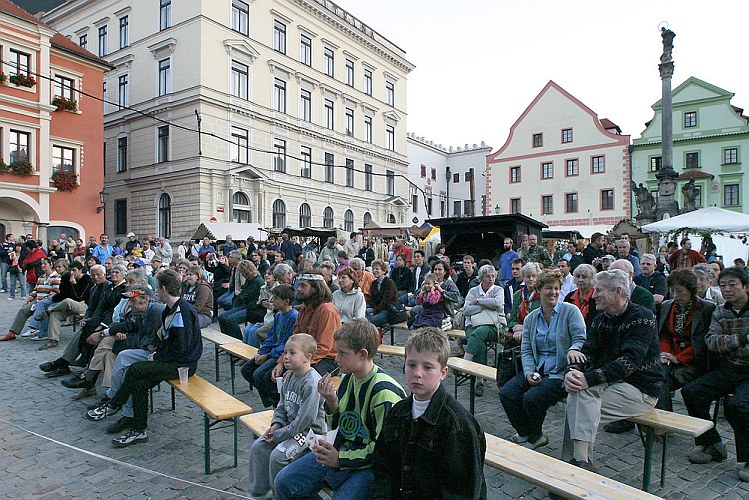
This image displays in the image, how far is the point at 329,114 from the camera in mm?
40000

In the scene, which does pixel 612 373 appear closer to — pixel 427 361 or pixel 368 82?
pixel 427 361

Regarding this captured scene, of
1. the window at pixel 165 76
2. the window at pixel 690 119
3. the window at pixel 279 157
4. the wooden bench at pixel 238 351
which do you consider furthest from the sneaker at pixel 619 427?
the window at pixel 690 119

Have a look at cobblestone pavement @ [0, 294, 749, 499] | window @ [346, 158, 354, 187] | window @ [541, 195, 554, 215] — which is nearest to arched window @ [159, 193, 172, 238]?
window @ [346, 158, 354, 187]

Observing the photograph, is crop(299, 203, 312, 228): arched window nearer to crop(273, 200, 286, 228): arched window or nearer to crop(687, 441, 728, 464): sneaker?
crop(273, 200, 286, 228): arched window

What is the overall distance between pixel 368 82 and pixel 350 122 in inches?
184

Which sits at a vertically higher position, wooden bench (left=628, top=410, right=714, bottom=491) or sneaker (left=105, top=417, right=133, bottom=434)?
wooden bench (left=628, top=410, right=714, bottom=491)

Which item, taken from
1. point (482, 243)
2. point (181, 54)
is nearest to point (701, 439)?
point (482, 243)

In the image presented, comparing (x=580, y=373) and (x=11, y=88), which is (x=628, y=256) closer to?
(x=580, y=373)

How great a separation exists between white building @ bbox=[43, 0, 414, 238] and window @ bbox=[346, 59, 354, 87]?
0.27 feet

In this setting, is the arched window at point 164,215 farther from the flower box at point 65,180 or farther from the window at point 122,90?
the window at point 122,90

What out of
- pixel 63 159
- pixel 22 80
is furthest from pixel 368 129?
pixel 22 80

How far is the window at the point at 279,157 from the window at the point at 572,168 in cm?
2336

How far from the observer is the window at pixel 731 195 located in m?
37.9

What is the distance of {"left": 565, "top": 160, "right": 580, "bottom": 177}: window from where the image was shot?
4181 cm
